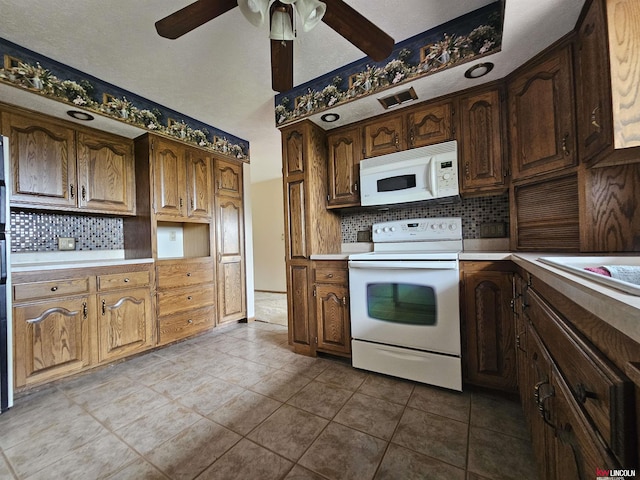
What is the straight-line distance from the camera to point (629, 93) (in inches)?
37.3

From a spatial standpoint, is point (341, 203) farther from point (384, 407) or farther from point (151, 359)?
point (151, 359)

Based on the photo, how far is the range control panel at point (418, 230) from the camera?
2082mm

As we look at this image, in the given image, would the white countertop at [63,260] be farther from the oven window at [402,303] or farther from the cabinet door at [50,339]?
the oven window at [402,303]

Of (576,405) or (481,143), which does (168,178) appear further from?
(576,405)

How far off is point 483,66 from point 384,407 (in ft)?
7.22

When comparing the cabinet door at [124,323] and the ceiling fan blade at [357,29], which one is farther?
the cabinet door at [124,323]

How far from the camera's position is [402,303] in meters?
1.79

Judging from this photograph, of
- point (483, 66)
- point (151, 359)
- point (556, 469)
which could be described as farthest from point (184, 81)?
point (556, 469)

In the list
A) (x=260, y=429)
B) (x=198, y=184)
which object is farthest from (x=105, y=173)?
(x=260, y=429)

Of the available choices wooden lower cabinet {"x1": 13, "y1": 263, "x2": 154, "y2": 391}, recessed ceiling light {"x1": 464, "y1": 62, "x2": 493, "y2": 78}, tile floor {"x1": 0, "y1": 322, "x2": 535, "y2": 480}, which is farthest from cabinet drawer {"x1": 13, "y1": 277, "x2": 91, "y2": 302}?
recessed ceiling light {"x1": 464, "y1": 62, "x2": 493, "y2": 78}

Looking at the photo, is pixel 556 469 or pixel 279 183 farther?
pixel 279 183

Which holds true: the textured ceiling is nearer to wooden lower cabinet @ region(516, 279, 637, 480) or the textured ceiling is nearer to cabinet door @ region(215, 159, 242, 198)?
cabinet door @ region(215, 159, 242, 198)

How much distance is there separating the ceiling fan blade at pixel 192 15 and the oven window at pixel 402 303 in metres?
1.80

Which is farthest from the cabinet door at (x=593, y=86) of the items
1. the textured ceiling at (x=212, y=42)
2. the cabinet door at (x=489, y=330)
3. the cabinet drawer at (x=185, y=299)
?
the cabinet drawer at (x=185, y=299)
